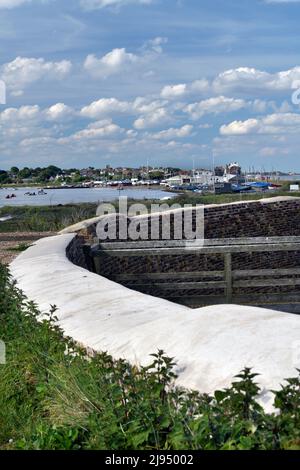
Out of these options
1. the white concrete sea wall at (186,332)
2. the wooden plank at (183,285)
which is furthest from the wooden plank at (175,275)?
the white concrete sea wall at (186,332)

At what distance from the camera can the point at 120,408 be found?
3.65 meters

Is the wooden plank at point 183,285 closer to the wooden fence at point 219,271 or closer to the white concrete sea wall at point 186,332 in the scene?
the wooden fence at point 219,271

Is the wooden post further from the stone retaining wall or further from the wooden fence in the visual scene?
the stone retaining wall

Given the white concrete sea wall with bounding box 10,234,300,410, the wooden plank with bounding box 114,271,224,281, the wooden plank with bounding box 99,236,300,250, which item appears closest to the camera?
the white concrete sea wall with bounding box 10,234,300,410

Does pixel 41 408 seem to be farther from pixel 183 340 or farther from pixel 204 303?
pixel 204 303

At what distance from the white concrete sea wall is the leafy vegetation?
0.10 m

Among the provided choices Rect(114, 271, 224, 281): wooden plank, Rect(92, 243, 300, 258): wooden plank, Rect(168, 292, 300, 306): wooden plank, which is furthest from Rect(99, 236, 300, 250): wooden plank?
Rect(168, 292, 300, 306): wooden plank

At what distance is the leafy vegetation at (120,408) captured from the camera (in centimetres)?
314

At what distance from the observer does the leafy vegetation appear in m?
3.14

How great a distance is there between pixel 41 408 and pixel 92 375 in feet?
1.73

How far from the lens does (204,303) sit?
1066cm

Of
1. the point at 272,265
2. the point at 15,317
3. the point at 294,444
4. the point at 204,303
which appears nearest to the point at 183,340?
the point at 294,444

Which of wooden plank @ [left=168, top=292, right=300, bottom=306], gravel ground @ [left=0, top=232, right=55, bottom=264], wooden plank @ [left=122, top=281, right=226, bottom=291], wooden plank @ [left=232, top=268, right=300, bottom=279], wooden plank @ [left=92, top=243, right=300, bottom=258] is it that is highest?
wooden plank @ [left=92, top=243, right=300, bottom=258]

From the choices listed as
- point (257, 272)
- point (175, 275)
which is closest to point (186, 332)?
point (257, 272)
